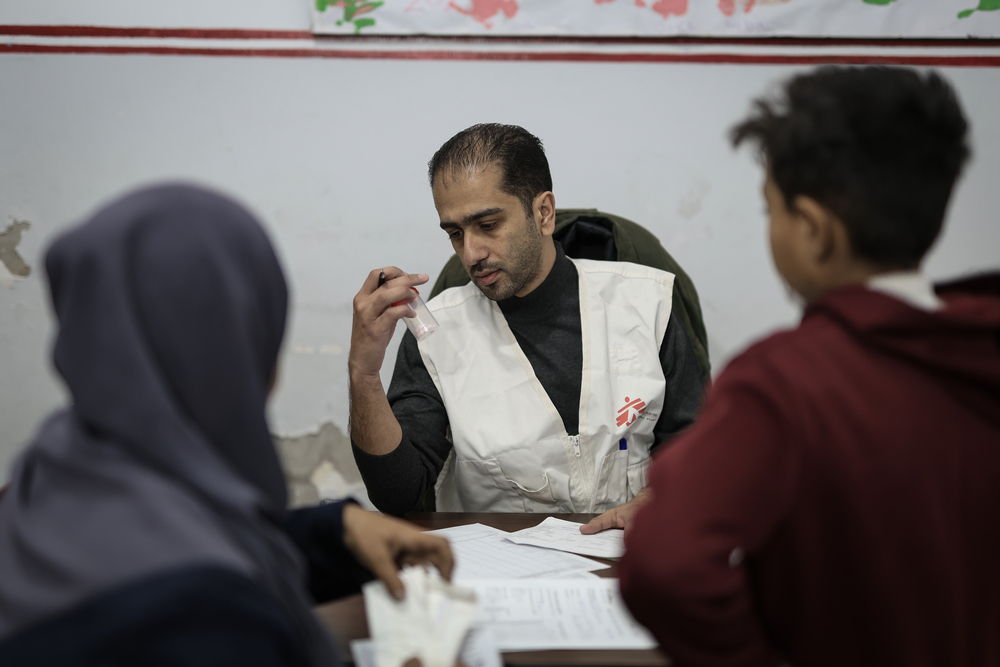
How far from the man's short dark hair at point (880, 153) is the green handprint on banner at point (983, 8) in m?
1.91

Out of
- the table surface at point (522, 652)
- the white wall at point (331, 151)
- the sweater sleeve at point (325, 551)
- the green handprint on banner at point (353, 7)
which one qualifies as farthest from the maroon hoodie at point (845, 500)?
the green handprint on banner at point (353, 7)

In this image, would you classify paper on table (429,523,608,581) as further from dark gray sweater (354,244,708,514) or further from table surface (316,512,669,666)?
dark gray sweater (354,244,708,514)

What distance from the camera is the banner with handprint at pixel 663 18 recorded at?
2.34 m

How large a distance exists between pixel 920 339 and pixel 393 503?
3.99 feet

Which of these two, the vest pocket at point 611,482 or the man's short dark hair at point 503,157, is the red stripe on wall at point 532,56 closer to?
the man's short dark hair at point 503,157

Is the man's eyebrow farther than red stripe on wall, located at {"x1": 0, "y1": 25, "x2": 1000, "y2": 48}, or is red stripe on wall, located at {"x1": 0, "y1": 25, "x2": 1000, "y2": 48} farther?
red stripe on wall, located at {"x1": 0, "y1": 25, "x2": 1000, "y2": 48}

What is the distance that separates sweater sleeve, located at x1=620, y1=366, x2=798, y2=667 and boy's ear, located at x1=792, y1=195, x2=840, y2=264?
182 millimetres

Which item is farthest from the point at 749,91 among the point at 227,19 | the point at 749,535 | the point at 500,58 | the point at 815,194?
the point at 749,535

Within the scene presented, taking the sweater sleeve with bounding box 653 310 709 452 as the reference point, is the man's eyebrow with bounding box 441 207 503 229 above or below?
above

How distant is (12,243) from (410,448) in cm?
146

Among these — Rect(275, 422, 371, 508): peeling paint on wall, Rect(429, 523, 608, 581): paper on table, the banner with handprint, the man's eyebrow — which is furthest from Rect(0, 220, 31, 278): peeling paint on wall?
Rect(429, 523, 608, 581): paper on table

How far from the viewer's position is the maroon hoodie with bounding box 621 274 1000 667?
757 millimetres

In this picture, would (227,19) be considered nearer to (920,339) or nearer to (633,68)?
(633,68)

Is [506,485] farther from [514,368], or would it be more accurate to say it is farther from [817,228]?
[817,228]
